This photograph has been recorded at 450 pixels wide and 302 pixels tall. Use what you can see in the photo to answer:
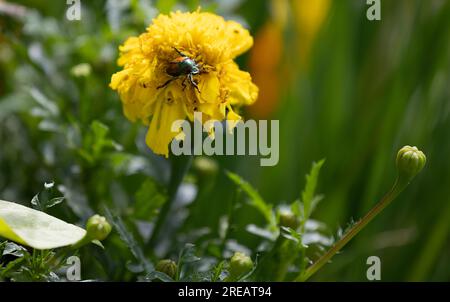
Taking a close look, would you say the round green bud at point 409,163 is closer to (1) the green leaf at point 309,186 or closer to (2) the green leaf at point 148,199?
(1) the green leaf at point 309,186

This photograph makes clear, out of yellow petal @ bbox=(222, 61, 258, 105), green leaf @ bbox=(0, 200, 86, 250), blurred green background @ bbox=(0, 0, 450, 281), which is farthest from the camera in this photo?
blurred green background @ bbox=(0, 0, 450, 281)

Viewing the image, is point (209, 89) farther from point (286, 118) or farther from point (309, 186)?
point (286, 118)

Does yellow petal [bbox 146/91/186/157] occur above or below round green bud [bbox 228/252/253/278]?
above

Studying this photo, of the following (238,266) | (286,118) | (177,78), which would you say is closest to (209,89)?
(177,78)

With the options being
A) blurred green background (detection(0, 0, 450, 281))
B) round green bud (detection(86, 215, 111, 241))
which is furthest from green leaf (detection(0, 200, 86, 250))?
blurred green background (detection(0, 0, 450, 281))

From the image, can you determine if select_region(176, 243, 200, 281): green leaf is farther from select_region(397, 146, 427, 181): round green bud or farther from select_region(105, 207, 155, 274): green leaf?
select_region(397, 146, 427, 181): round green bud

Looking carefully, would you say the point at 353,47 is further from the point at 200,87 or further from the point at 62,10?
the point at 200,87
